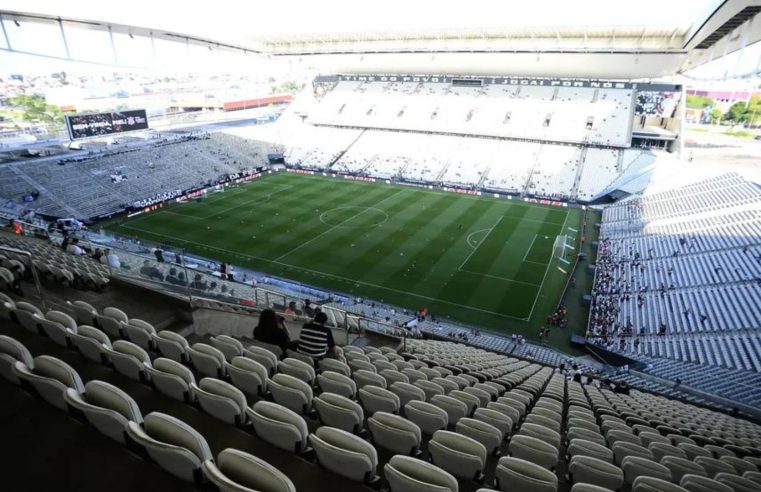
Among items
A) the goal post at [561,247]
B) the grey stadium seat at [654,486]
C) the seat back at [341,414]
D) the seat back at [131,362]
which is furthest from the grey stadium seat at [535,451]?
the goal post at [561,247]

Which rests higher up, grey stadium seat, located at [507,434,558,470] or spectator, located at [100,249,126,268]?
spectator, located at [100,249,126,268]

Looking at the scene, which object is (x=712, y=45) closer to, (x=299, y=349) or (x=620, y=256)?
(x=620, y=256)

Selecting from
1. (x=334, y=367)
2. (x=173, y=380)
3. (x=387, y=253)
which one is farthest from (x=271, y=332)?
(x=387, y=253)

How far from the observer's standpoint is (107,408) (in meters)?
3.37

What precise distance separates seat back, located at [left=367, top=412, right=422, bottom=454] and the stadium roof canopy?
1057 inches

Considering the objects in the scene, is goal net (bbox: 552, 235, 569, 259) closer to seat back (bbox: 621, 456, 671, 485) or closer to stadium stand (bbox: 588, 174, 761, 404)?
stadium stand (bbox: 588, 174, 761, 404)

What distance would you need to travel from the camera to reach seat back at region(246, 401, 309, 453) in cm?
346

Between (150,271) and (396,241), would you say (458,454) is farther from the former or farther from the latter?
(396,241)

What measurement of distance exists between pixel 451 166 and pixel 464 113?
12.2m

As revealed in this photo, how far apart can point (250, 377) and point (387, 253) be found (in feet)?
90.7

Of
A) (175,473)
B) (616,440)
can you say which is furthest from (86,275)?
(616,440)

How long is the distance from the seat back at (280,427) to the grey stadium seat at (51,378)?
1.43 metres

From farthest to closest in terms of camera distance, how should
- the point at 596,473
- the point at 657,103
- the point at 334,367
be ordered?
the point at 657,103
the point at 334,367
the point at 596,473

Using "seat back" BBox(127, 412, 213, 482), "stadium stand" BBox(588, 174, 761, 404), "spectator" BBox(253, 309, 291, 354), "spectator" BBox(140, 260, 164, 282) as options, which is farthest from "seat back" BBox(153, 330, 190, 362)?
"stadium stand" BBox(588, 174, 761, 404)
